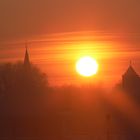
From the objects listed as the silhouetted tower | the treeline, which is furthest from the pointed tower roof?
the treeline

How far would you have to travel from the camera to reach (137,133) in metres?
58.2

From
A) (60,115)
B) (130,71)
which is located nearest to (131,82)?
(130,71)

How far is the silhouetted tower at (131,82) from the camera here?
73.3m

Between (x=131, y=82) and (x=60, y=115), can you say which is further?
(x=131, y=82)

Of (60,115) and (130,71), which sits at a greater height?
(130,71)

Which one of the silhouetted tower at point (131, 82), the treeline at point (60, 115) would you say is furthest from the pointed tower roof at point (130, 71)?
the treeline at point (60, 115)

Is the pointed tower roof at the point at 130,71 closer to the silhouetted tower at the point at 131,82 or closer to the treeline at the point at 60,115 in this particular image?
the silhouetted tower at the point at 131,82

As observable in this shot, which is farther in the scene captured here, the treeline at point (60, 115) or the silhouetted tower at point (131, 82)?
the silhouetted tower at point (131, 82)

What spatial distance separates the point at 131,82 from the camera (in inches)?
3014

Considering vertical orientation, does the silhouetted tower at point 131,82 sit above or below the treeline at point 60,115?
above

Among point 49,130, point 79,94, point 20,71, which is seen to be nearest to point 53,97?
point 79,94

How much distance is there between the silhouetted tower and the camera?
73.3 meters

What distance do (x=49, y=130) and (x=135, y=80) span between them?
69.1 ft

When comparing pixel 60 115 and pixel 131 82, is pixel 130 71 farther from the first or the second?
pixel 60 115
